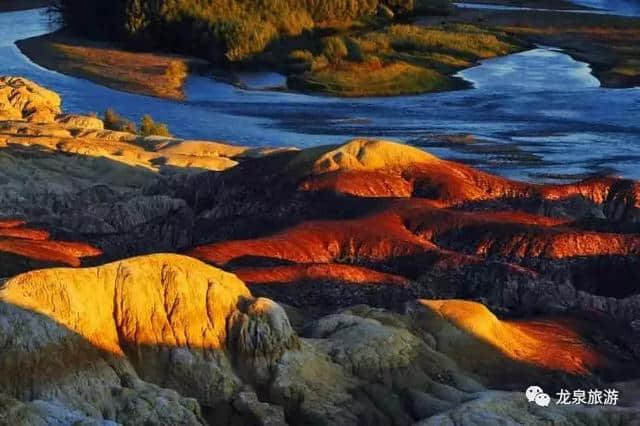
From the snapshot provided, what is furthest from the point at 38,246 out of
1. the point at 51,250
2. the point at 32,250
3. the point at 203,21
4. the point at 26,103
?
the point at 203,21

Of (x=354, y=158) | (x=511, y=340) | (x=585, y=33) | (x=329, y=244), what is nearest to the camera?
(x=511, y=340)

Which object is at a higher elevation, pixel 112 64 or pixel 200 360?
A: pixel 200 360

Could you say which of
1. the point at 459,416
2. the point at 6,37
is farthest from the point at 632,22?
the point at 459,416

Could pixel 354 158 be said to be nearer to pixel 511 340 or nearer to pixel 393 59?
pixel 511 340

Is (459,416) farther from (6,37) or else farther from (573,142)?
(6,37)

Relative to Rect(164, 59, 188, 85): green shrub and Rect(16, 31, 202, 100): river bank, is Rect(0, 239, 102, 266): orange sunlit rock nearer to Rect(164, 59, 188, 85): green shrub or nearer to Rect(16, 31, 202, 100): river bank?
Rect(16, 31, 202, 100): river bank

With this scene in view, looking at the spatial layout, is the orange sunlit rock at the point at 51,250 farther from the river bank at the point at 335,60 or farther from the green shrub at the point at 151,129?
the river bank at the point at 335,60

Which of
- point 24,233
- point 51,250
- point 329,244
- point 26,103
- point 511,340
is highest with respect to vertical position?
point 511,340

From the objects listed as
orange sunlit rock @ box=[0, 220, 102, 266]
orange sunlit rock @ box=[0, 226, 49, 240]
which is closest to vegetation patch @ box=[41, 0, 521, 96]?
orange sunlit rock @ box=[0, 226, 49, 240]
